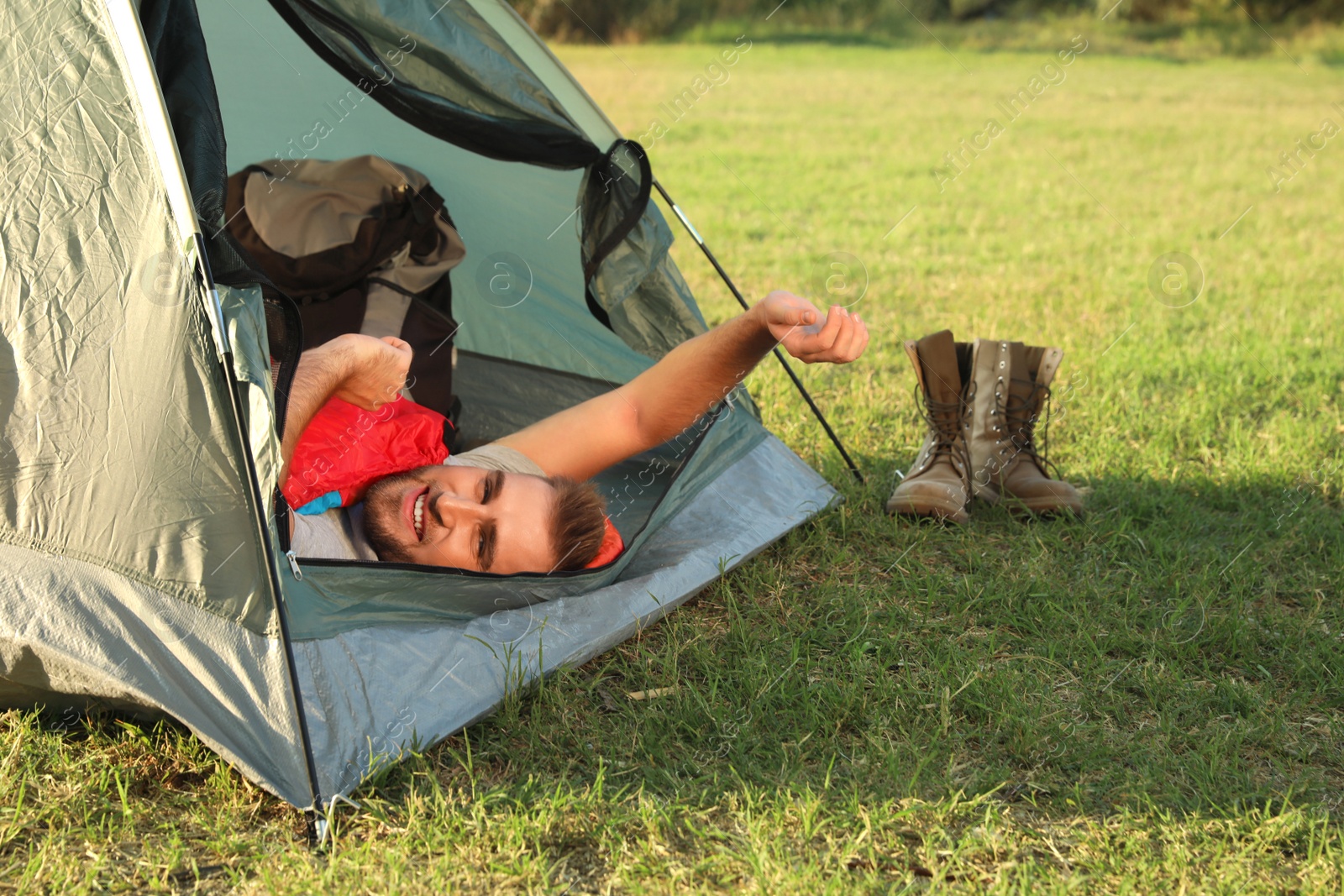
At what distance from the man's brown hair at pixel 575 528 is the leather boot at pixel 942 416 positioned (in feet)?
2.89

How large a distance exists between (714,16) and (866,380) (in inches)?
592

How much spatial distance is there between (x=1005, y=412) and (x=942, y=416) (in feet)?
0.56

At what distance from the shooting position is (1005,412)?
9.50 feet

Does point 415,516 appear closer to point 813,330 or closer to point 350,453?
point 350,453

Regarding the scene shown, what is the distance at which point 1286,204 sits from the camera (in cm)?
680

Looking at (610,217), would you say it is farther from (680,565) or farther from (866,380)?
(866,380)

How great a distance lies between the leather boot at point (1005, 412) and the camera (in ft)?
9.41

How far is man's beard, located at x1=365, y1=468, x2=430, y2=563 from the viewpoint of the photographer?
2232 mm

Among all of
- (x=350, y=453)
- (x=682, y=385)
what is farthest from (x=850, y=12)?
(x=350, y=453)

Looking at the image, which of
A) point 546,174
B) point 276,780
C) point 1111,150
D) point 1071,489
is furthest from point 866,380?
point 1111,150

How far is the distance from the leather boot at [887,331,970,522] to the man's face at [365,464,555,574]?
3.26 ft

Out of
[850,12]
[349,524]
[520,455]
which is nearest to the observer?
[349,524]

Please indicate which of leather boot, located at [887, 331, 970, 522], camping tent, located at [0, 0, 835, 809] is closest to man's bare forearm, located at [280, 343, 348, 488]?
camping tent, located at [0, 0, 835, 809]

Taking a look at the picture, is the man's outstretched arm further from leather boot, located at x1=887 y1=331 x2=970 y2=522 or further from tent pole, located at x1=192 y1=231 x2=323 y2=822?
tent pole, located at x1=192 y1=231 x2=323 y2=822
